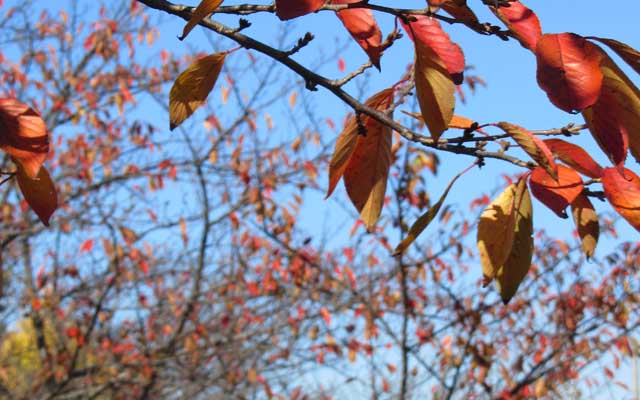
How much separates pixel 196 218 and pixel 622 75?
492 centimetres

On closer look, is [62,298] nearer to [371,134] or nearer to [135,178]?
[135,178]

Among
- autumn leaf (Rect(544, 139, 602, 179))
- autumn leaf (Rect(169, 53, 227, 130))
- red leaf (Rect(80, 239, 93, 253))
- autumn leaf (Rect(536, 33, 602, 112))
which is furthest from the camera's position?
red leaf (Rect(80, 239, 93, 253))

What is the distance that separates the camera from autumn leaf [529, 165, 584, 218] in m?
0.75

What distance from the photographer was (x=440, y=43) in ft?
2.32

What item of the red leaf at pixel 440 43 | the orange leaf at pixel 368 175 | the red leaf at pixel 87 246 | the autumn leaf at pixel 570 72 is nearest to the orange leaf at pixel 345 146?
the orange leaf at pixel 368 175

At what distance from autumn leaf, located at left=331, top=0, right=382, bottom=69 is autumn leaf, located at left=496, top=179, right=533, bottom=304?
215 mm

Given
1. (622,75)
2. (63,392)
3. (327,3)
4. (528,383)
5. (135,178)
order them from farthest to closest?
(135,178) → (63,392) → (528,383) → (327,3) → (622,75)

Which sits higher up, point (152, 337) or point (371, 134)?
point (152, 337)

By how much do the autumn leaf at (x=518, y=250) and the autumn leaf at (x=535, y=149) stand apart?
13 cm

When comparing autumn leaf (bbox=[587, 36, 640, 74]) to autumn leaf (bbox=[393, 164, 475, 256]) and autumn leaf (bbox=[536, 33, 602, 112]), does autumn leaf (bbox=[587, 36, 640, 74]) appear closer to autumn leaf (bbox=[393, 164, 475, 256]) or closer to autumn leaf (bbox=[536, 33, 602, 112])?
autumn leaf (bbox=[536, 33, 602, 112])

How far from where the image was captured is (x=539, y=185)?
76cm

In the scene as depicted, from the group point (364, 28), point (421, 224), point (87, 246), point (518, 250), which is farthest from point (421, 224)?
point (87, 246)

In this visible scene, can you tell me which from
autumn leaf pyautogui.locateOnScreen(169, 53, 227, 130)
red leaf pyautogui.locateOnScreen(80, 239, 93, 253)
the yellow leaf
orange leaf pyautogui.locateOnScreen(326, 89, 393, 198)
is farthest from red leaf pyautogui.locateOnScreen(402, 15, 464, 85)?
red leaf pyautogui.locateOnScreen(80, 239, 93, 253)

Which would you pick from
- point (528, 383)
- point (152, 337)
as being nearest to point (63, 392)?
point (152, 337)
